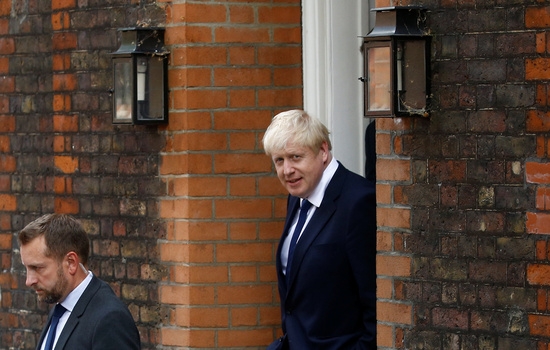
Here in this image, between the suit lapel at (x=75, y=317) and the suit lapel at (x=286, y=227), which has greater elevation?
the suit lapel at (x=286, y=227)

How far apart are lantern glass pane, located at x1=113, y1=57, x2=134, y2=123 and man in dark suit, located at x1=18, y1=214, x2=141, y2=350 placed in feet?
5.69

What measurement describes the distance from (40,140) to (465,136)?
3228 millimetres

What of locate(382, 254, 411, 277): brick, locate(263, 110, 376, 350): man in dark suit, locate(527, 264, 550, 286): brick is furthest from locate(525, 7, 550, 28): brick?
locate(382, 254, 411, 277): brick

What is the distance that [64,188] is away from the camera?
752 centimetres

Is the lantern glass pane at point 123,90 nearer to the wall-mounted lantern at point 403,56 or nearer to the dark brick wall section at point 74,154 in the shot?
the dark brick wall section at point 74,154

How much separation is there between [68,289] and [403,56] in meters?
1.68

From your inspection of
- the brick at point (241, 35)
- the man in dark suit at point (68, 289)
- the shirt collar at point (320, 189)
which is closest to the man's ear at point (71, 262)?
the man in dark suit at point (68, 289)

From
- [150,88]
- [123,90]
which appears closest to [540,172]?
[150,88]

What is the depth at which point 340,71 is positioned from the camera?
6.64 metres

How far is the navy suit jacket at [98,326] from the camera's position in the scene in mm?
4777

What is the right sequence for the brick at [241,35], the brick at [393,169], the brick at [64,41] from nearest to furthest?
the brick at [393,169], the brick at [241,35], the brick at [64,41]

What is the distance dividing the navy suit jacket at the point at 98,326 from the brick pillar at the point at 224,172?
1.78m

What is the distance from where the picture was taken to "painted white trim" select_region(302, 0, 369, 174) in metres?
6.64

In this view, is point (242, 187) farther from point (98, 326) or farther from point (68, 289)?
point (98, 326)
